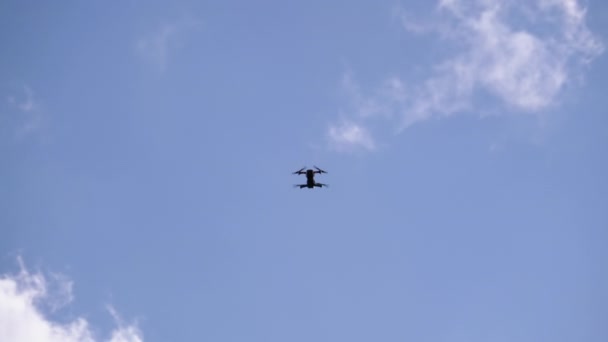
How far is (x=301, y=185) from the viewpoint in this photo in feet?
132
